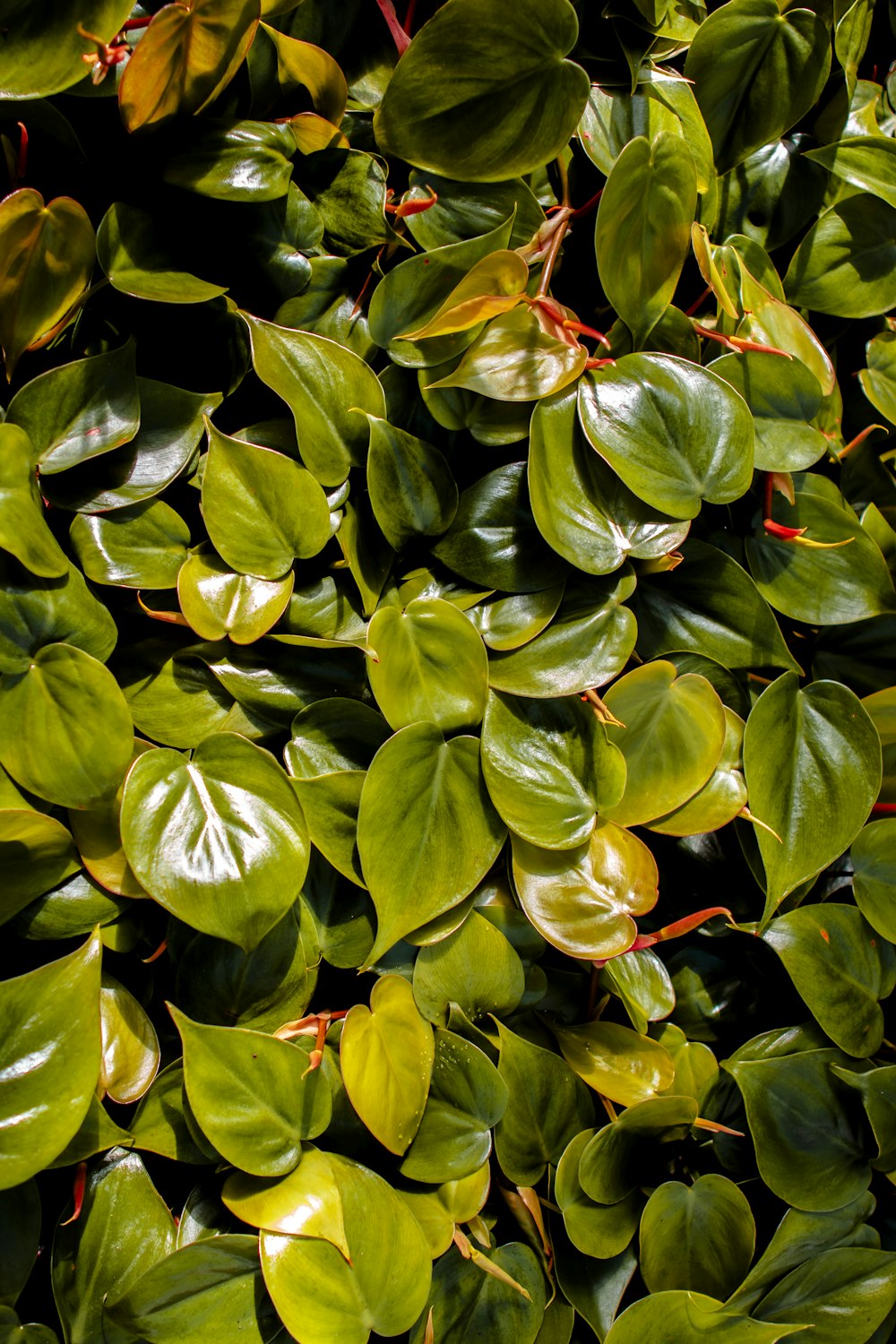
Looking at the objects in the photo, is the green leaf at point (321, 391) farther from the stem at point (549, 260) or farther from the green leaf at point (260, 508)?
the stem at point (549, 260)

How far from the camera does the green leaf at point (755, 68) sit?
76 cm

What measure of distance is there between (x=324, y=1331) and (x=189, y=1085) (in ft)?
0.68

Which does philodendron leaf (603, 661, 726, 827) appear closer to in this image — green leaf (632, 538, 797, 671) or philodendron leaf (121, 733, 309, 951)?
green leaf (632, 538, 797, 671)

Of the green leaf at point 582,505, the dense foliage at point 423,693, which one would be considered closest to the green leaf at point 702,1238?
the dense foliage at point 423,693

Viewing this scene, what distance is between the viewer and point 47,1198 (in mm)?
664

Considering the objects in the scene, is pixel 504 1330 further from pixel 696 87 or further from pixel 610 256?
pixel 696 87

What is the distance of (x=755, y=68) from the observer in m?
0.78

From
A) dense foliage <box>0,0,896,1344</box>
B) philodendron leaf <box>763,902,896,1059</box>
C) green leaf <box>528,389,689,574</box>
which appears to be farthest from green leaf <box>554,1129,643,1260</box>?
green leaf <box>528,389,689,574</box>

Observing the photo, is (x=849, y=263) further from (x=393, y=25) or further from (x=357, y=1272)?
(x=357, y=1272)

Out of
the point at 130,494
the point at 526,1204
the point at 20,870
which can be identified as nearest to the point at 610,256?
the point at 130,494

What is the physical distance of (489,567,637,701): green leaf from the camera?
0.69 meters

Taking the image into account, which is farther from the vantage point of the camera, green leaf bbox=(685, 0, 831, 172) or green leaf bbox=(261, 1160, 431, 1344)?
green leaf bbox=(685, 0, 831, 172)

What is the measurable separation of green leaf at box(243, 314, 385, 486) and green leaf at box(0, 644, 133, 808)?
0.75 ft

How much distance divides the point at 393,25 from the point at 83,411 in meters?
0.40
